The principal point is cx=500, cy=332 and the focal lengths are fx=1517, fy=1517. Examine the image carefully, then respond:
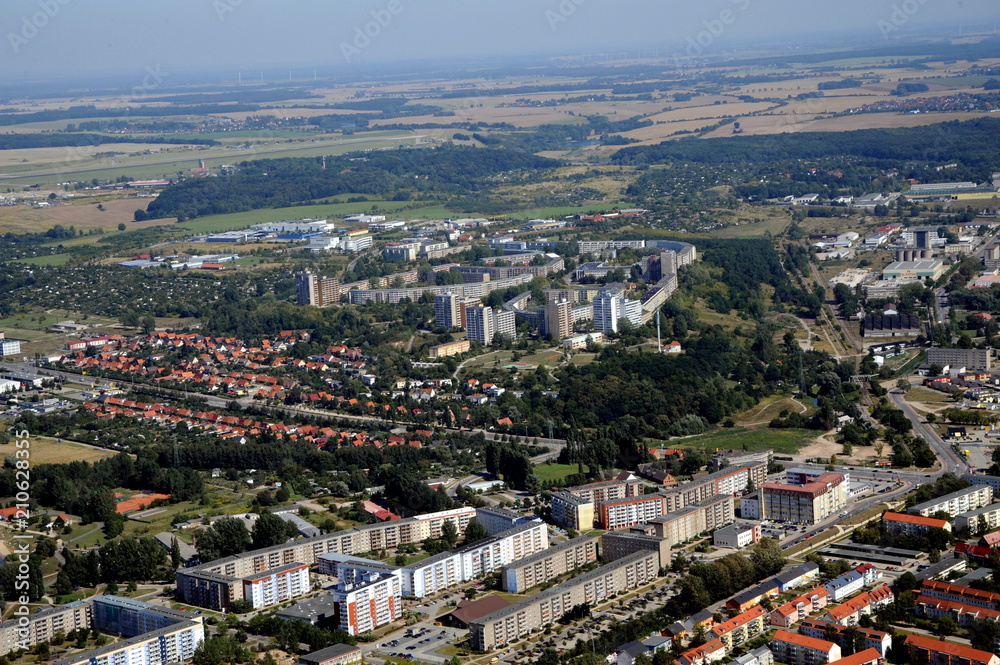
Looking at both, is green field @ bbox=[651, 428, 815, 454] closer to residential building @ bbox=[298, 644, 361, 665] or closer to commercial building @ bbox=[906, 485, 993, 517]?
commercial building @ bbox=[906, 485, 993, 517]

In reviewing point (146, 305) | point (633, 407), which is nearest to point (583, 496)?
point (633, 407)

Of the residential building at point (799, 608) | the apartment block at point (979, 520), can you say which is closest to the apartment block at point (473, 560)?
the residential building at point (799, 608)

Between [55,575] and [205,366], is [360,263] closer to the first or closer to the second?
[205,366]

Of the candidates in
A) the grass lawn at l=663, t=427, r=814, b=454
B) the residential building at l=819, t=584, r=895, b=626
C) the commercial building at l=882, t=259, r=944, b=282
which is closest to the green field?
the grass lawn at l=663, t=427, r=814, b=454

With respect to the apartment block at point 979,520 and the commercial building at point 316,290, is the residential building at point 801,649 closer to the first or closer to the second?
the apartment block at point 979,520

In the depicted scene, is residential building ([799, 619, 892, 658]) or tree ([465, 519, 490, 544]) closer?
residential building ([799, 619, 892, 658])

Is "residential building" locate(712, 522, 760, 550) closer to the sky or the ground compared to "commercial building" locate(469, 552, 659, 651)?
closer to the ground
